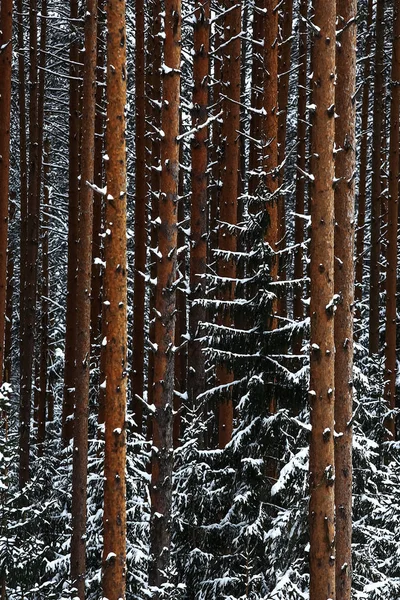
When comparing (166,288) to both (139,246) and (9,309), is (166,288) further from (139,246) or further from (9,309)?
(9,309)

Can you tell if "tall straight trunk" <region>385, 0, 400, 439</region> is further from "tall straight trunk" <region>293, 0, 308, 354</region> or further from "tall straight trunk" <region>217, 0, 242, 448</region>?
"tall straight trunk" <region>217, 0, 242, 448</region>

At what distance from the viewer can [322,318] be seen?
8016 millimetres

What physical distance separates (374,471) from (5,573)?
520 cm

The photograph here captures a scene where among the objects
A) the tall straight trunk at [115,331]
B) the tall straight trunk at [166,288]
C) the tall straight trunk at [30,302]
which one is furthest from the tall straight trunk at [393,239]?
the tall straight trunk at [115,331]

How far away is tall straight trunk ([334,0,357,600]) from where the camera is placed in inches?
344

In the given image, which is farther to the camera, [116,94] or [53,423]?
[53,423]

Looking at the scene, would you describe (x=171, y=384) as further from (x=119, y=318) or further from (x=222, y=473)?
(x=119, y=318)

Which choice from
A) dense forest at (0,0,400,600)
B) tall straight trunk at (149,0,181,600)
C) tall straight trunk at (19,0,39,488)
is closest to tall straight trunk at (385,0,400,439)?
dense forest at (0,0,400,600)

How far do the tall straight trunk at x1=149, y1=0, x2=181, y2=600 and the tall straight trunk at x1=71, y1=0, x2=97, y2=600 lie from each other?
1.52 metres

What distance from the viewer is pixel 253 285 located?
9820 mm

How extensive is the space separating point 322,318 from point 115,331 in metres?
2.27

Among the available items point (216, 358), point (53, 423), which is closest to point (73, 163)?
point (53, 423)

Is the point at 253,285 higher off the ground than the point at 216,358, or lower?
higher

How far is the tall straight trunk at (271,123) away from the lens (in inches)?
416
